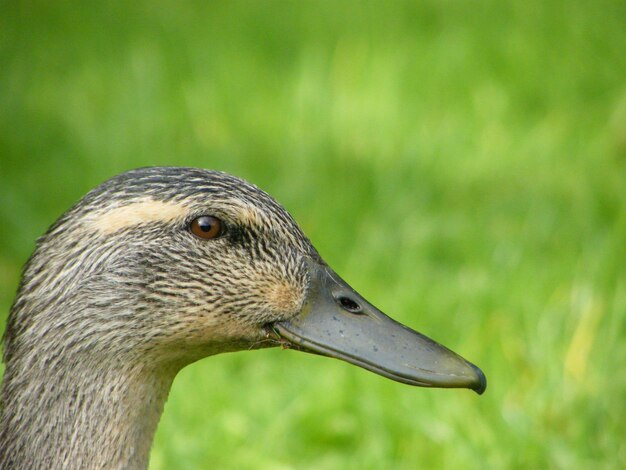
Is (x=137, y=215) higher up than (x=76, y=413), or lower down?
higher up

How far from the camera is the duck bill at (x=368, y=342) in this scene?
2.10m

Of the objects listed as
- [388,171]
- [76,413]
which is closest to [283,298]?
[76,413]

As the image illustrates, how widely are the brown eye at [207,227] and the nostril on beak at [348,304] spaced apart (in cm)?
29

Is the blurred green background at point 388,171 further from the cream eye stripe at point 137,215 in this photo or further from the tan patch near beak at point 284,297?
the cream eye stripe at point 137,215

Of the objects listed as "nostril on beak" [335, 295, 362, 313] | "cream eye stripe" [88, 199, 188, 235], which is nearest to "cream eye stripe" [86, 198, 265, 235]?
"cream eye stripe" [88, 199, 188, 235]

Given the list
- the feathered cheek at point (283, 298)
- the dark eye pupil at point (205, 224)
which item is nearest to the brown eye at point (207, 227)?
the dark eye pupil at point (205, 224)

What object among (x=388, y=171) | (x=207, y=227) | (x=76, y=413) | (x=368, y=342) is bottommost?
Result: (x=388, y=171)

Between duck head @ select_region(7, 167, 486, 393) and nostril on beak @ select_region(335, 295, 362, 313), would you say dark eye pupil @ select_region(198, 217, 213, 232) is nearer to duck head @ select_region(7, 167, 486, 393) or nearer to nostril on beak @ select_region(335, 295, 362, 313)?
duck head @ select_region(7, 167, 486, 393)

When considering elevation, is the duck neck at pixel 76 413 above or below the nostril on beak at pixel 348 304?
below

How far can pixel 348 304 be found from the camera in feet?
7.19

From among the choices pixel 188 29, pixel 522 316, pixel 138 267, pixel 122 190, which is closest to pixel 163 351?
pixel 138 267

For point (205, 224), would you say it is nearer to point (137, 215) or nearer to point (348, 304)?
point (137, 215)

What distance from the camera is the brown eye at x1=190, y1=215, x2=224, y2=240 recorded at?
2.10 metres

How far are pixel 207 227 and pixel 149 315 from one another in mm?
214
